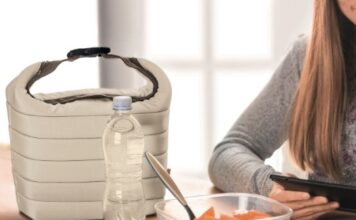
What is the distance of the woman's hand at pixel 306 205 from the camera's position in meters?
0.98

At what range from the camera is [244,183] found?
4.29ft

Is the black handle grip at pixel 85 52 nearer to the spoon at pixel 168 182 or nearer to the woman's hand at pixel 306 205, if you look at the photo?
the spoon at pixel 168 182

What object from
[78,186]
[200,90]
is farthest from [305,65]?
[200,90]

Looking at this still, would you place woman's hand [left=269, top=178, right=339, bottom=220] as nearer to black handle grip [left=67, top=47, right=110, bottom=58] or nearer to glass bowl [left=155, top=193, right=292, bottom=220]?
glass bowl [left=155, top=193, right=292, bottom=220]

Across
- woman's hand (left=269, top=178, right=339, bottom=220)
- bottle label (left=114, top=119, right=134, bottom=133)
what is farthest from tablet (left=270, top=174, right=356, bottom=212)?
bottle label (left=114, top=119, right=134, bottom=133)

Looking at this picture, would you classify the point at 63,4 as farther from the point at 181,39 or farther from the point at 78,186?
the point at 78,186

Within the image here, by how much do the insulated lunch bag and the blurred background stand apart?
3.20ft

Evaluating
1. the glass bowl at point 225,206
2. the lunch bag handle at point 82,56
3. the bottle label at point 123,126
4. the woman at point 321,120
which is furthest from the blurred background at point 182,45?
the glass bowl at point 225,206

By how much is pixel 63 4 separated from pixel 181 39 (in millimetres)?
721

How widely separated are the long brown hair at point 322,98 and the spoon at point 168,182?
18.8 inches

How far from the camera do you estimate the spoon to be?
95 cm

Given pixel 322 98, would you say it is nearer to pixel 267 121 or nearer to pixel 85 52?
pixel 267 121

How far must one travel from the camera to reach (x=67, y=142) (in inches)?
41.5

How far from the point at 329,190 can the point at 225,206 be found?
0.16m
